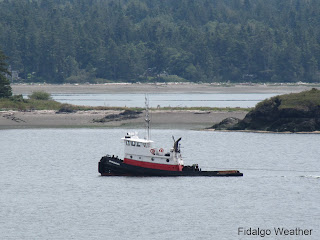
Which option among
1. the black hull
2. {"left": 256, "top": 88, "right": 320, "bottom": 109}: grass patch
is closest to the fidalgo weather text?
the black hull

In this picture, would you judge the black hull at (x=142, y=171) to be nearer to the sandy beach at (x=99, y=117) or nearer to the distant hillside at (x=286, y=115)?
the distant hillside at (x=286, y=115)

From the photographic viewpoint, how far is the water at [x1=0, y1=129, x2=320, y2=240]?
47.3 meters

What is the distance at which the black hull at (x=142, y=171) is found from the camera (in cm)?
6391

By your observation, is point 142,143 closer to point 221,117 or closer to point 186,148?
point 186,148

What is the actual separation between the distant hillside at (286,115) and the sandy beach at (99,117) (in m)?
8.22

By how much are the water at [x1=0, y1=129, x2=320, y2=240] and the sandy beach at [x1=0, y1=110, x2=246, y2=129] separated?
21.4m

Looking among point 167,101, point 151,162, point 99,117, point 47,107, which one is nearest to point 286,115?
point 99,117

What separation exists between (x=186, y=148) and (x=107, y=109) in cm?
3621

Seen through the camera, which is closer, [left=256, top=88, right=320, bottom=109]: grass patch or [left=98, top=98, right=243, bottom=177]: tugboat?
[left=98, top=98, right=243, bottom=177]: tugboat

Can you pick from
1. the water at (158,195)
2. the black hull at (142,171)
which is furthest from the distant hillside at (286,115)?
the black hull at (142,171)

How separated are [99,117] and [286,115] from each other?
29847 millimetres

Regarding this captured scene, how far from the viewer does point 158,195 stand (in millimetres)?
57125

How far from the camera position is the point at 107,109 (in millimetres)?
119750

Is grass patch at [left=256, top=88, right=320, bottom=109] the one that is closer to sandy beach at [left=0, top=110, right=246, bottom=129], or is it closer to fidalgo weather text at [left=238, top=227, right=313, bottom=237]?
sandy beach at [left=0, top=110, right=246, bottom=129]
